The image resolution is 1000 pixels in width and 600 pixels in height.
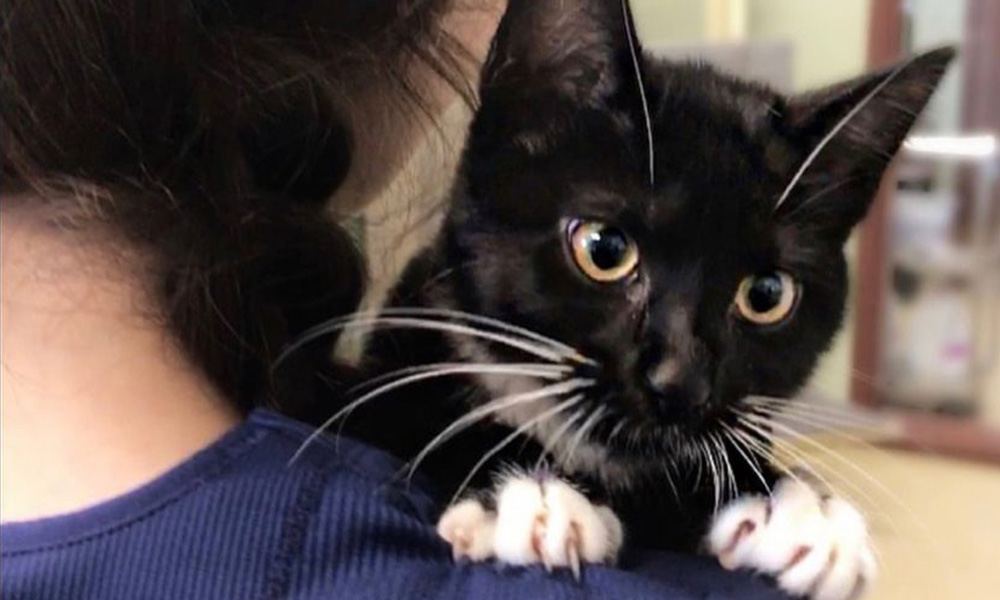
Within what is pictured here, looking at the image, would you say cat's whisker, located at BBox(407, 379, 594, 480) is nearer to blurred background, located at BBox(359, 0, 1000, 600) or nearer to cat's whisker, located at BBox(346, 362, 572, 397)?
cat's whisker, located at BBox(346, 362, 572, 397)

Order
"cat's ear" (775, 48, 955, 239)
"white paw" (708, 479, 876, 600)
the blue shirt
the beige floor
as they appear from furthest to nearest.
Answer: the beige floor → "cat's ear" (775, 48, 955, 239) → "white paw" (708, 479, 876, 600) → the blue shirt

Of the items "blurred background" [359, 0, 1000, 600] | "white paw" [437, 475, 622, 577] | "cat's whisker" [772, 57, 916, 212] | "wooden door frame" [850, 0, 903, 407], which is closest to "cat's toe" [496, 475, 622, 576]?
"white paw" [437, 475, 622, 577]

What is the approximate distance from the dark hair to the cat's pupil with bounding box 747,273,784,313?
0.22 meters

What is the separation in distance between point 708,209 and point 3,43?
1.30ft

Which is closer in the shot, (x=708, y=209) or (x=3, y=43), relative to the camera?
(x=3, y=43)

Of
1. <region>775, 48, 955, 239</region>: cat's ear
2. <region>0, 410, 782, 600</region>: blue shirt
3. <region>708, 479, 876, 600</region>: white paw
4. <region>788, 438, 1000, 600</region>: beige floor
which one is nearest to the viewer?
<region>0, 410, 782, 600</region>: blue shirt

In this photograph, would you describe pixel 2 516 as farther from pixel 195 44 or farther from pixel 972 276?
pixel 972 276

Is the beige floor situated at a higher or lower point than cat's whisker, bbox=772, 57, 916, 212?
lower

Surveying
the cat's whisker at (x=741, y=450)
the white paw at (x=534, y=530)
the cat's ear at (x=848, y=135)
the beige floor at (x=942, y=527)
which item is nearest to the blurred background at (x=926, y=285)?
the beige floor at (x=942, y=527)

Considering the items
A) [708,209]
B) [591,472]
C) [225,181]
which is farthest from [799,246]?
[225,181]

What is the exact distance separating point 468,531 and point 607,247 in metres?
0.20

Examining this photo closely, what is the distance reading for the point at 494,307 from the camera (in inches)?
32.1

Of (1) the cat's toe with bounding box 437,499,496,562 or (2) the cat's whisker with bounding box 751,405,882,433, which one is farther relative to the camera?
(2) the cat's whisker with bounding box 751,405,882,433

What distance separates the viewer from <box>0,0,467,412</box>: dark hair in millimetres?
614
